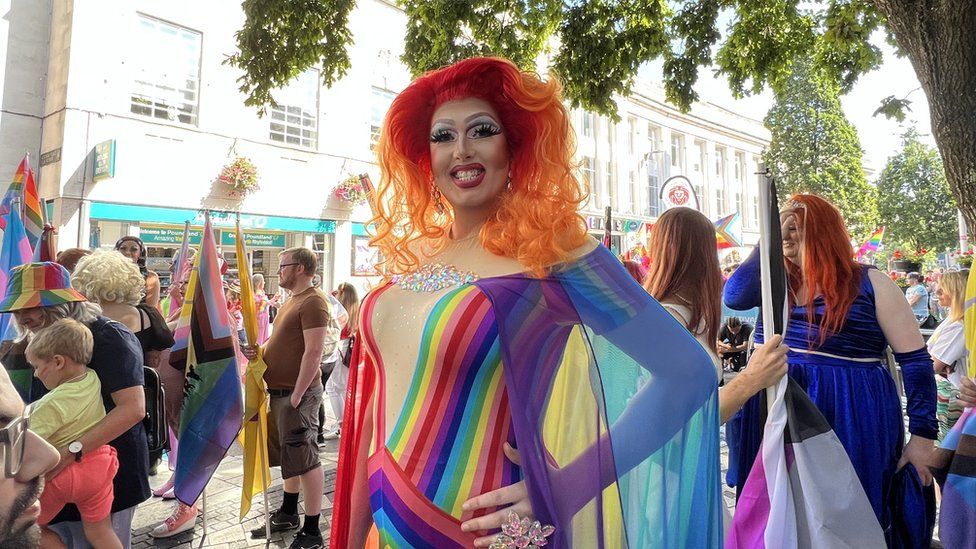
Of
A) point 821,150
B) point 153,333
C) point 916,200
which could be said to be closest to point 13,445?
point 153,333

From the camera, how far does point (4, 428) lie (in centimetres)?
117

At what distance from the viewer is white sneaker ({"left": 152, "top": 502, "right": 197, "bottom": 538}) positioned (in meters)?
3.87

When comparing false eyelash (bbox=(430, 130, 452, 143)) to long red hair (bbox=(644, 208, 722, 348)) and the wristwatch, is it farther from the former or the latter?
the wristwatch

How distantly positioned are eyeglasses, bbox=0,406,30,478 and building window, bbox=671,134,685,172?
1303 inches

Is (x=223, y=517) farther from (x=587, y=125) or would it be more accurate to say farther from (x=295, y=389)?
(x=587, y=125)

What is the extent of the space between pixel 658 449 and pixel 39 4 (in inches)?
653

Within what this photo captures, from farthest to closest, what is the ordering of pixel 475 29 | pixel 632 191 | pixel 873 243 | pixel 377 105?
1. pixel 632 191
2. pixel 377 105
3. pixel 873 243
4. pixel 475 29

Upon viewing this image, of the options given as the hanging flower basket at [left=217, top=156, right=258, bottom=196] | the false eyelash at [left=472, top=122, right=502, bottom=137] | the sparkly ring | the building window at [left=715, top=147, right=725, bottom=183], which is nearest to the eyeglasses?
the sparkly ring

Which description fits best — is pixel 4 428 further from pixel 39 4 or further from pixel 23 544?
pixel 39 4

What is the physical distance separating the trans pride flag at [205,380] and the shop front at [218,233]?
25.5 ft

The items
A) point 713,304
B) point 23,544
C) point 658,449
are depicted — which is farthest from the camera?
point 713,304

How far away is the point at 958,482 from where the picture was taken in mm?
2109

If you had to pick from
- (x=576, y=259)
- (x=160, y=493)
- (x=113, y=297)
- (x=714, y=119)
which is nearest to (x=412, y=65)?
(x=113, y=297)

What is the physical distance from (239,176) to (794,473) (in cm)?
1444
